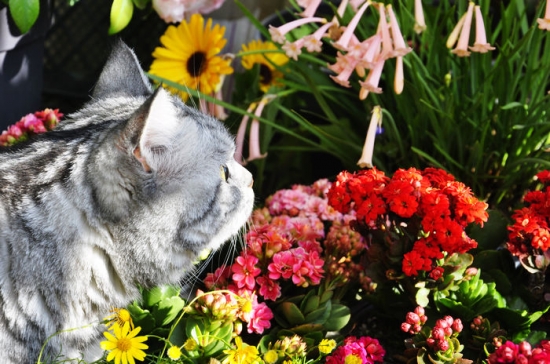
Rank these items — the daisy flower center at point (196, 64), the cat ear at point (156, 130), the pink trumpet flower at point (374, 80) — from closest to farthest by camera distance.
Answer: the cat ear at point (156, 130), the pink trumpet flower at point (374, 80), the daisy flower center at point (196, 64)

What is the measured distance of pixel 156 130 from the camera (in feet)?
3.55

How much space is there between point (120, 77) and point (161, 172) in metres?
0.36

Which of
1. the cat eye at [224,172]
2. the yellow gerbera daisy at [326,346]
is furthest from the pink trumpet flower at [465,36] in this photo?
the yellow gerbera daisy at [326,346]

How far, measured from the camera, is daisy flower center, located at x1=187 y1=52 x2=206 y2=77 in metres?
1.98

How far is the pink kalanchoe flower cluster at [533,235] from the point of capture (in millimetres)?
1337

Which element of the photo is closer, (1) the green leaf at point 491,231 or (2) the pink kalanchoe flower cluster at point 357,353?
(2) the pink kalanchoe flower cluster at point 357,353

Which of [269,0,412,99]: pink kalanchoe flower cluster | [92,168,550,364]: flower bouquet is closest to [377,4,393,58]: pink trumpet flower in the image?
[269,0,412,99]: pink kalanchoe flower cluster

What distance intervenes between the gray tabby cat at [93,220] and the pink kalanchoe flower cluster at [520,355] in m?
0.55

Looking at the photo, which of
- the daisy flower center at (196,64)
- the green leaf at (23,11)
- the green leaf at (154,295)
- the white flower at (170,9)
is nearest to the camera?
the green leaf at (154,295)

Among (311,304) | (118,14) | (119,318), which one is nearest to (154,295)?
(119,318)

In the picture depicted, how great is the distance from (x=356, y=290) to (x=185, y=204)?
22.9 inches

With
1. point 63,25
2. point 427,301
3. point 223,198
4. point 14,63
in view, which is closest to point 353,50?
point 223,198

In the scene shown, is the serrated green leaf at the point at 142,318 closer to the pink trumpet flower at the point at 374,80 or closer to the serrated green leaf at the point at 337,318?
the serrated green leaf at the point at 337,318

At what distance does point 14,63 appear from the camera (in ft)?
6.47
